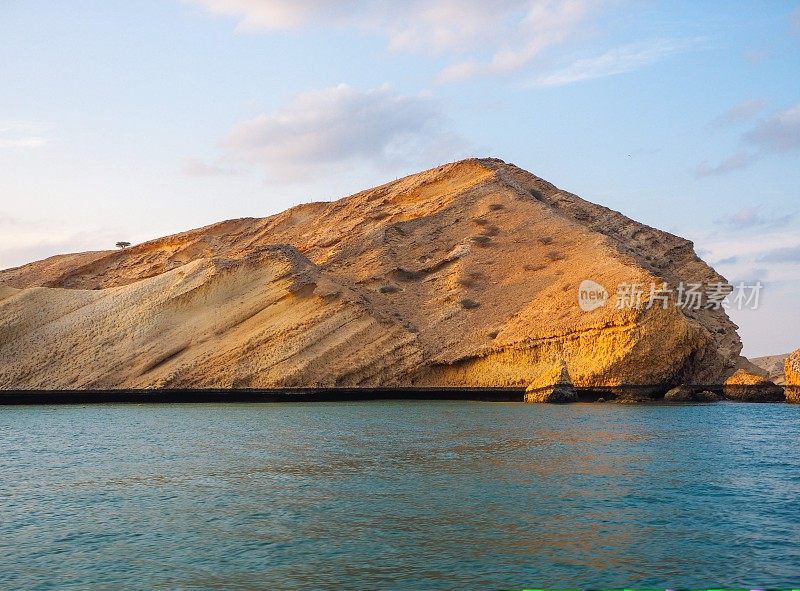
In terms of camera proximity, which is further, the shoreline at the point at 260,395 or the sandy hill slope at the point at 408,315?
the sandy hill slope at the point at 408,315

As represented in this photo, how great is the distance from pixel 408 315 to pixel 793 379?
26.6 meters

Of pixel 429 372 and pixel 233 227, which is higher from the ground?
pixel 233 227

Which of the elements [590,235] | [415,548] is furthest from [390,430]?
[590,235]

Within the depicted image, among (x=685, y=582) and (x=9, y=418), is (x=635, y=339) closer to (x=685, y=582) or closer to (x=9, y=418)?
(x=9, y=418)

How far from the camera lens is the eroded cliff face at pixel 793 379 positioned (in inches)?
1971

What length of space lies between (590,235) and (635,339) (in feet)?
62.6

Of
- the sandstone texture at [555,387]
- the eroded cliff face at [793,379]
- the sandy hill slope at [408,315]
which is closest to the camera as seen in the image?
the sandstone texture at [555,387]

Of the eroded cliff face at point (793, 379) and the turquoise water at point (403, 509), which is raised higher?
the eroded cliff face at point (793, 379)

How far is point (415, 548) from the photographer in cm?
1334

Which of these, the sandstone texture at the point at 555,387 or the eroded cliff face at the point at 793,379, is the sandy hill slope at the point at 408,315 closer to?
the sandstone texture at the point at 555,387

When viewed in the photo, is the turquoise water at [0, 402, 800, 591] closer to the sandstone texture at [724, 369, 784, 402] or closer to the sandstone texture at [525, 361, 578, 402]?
the sandstone texture at [525, 361, 578, 402]

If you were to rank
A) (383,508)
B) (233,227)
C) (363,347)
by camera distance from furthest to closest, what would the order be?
1. (233,227)
2. (363,347)
3. (383,508)

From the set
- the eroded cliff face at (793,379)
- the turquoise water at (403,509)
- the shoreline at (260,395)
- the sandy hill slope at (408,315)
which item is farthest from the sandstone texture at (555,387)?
the turquoise water at (403,509)

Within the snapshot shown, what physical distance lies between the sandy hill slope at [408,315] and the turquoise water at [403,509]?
72.4 feet
